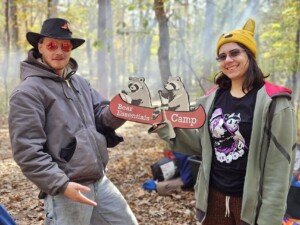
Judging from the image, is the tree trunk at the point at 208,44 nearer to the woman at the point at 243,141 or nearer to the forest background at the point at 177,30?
the forest background at the point at 177,30

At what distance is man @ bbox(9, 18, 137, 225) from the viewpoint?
1.92 meters

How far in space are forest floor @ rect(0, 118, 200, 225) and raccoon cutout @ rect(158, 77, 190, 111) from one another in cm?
212

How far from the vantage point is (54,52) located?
2.19 meters

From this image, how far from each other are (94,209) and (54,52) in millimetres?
1188

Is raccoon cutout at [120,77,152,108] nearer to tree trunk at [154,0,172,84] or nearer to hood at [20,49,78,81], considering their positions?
hood at [20,49,78,81]

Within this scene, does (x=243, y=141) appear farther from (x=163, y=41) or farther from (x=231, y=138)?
(x=163, y=41)

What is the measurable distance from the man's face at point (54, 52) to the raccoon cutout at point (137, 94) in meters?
0.48

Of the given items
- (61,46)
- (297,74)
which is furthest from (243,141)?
(297,74)

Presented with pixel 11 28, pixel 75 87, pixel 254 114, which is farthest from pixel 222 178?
pixel 11 28

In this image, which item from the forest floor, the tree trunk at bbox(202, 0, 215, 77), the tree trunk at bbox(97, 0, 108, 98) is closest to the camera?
the forest floor

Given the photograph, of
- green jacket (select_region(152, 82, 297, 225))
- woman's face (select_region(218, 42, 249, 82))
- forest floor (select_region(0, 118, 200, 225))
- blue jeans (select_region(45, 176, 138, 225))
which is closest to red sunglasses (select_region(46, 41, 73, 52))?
blue jeans (select_region(45, 176, 138, 225))

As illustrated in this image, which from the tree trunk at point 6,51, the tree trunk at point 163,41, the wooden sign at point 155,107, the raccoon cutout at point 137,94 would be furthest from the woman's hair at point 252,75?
the tree trunk at point 6,51

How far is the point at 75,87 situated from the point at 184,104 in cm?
80

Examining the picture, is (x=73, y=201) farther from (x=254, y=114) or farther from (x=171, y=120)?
(x=254, y=114)
